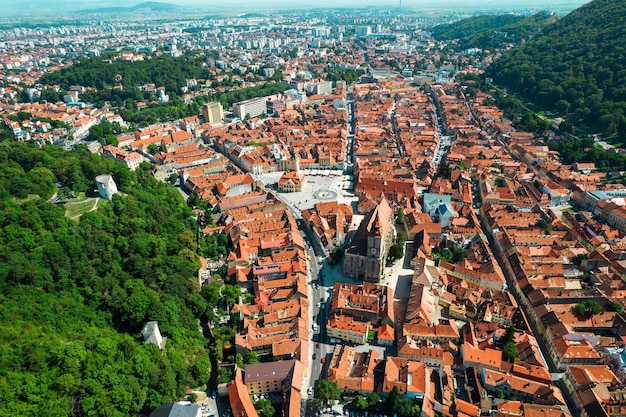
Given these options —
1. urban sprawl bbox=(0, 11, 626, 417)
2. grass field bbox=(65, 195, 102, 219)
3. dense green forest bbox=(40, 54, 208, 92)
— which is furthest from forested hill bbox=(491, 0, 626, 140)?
dense green forest bbox=(40, 54, 208, 92)

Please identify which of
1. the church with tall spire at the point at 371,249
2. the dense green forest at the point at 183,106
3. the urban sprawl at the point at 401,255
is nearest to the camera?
the urban sprawl at the point at 401,255

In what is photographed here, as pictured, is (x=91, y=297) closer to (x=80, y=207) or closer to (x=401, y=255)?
(x=80, y=207)

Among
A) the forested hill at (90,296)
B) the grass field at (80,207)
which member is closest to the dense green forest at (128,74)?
the forested hill at (90,296)

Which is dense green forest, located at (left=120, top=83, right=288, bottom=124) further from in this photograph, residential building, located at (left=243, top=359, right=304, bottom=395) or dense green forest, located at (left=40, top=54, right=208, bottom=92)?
residential building, located at (left=243, top=359, right=304, bottom=395)

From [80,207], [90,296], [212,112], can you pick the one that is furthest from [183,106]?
[90,296]

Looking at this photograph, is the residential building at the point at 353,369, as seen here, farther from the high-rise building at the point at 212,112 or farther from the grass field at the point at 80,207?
the high-rise building at the point at 212,112

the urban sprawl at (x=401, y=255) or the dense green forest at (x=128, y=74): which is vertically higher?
the dense green forest at (x=128, y=74)

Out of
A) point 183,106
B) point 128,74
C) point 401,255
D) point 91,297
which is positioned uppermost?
point 128,74
